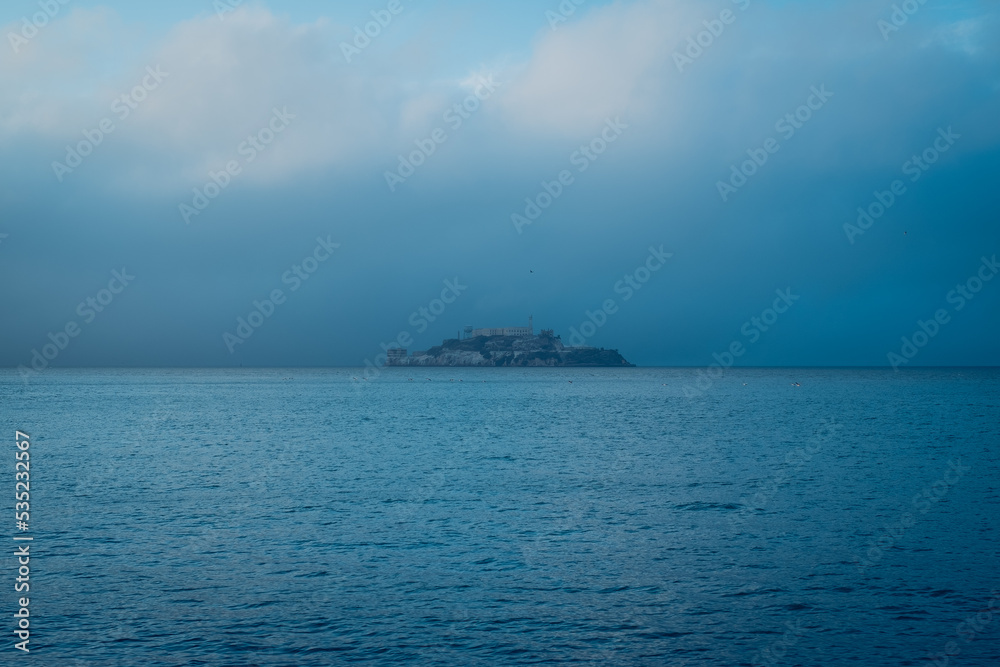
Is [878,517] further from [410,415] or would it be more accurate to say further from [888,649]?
[410,415]

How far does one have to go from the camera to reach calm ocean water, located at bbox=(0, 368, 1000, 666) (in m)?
15.1

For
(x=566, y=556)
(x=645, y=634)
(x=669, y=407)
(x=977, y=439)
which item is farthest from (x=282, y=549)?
(x=669, y=407)

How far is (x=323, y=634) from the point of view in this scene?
50.6 feet

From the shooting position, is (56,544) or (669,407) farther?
(669,407)

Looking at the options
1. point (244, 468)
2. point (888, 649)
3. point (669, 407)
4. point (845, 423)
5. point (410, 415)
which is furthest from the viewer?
point (669, 407)

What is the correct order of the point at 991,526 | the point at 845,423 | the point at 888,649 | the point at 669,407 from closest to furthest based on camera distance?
the point at 888,649 < the point at 991,526 < the point at 845,423 < the point at 669,407

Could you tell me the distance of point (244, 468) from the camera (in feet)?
134

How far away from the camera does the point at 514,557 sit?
2141cm

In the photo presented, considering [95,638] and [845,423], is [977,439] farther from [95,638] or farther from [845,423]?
[95,638]

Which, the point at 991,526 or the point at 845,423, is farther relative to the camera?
the point at 845,423

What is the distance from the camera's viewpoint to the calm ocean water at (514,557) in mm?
15062

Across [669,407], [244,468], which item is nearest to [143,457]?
[244,468]

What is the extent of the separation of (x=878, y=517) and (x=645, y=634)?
15573mm

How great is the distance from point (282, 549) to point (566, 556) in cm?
844
